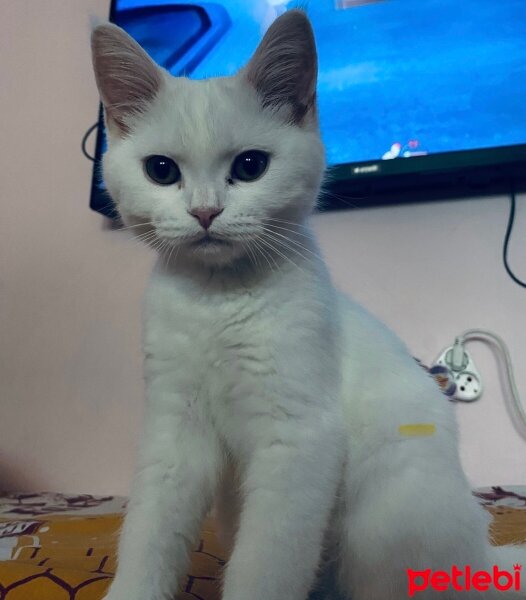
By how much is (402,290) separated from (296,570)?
95 centimetres

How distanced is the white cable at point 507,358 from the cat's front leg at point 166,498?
33.8 inches

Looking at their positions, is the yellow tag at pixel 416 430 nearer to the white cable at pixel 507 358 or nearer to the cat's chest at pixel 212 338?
the cat's chest at pixel 212 338

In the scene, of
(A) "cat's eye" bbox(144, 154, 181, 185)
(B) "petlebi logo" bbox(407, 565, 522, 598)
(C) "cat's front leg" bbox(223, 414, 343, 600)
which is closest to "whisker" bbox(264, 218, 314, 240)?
(A) "cat's eye" bbox(144, 154, 181, 185)

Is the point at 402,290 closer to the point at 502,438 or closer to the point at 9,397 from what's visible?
the point at 502,438

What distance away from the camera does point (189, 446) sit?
2.22 ft

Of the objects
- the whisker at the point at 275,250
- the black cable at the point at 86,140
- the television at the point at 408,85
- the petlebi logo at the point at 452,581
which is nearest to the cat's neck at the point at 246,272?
the whisker at the point at 275,250

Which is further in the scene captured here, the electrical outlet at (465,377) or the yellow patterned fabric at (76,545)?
the electrical outlet at (465,377)

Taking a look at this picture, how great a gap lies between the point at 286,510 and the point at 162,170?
1.39 feet

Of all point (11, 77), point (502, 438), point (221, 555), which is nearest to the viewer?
point (221, 555)

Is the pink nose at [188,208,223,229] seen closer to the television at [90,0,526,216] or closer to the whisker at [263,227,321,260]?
the whisker at [263,227,321,260]

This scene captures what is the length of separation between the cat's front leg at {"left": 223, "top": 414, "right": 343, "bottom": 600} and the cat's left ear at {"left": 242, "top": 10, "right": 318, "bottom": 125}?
1.34 feet

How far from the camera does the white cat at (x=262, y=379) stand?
0.61 meters

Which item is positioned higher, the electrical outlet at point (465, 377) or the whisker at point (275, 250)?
the whisker at point (275, 250)

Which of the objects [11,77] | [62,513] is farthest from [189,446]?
[11,77]
